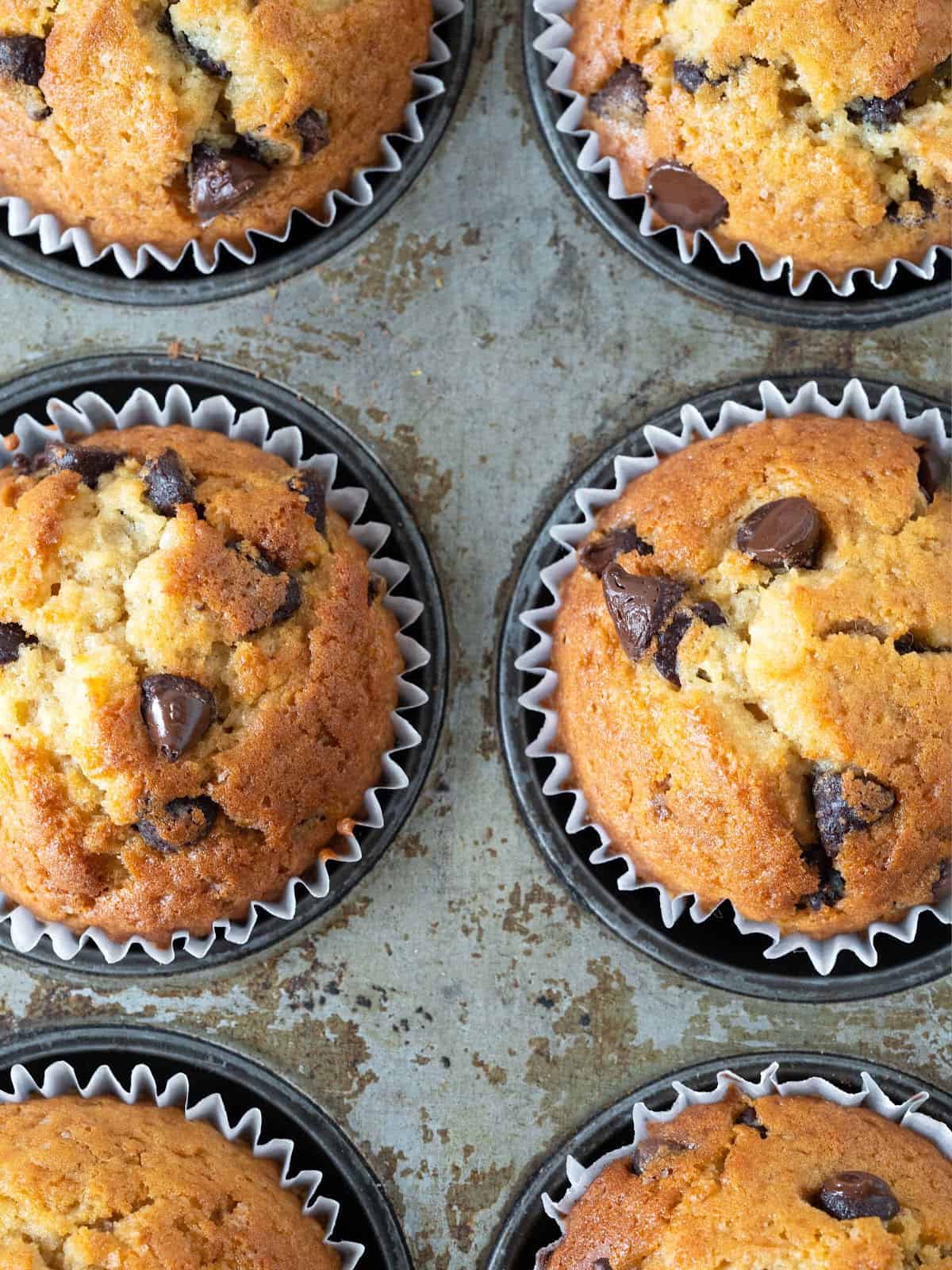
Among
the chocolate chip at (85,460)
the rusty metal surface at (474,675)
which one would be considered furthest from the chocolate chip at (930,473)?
the chocolate chip at (85,460)

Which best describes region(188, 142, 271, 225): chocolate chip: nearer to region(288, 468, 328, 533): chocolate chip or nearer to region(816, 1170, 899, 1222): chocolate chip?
region(288, 468, 328, 533): chocolate chip

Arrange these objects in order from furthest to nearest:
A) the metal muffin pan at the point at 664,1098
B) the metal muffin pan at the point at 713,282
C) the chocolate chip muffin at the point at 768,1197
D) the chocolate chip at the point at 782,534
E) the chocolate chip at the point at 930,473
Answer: the metal muffin pan at the point at 713,282 < the metal muffin pan at the point at 664,1098 < the chocolate chip at the point at 930,473 < the chocolate chip at the point at 782,534 < the chocolate chip muffin at the point at 768,1197

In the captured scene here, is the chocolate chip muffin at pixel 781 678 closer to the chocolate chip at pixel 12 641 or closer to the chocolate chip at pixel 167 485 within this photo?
the chocolate chip at pixel 167 485

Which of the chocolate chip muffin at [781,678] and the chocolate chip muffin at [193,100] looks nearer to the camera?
the chocolate chip muffin at [781,678]

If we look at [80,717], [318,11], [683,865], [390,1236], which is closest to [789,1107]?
[683,865]

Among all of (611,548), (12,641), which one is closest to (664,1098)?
(611,548)

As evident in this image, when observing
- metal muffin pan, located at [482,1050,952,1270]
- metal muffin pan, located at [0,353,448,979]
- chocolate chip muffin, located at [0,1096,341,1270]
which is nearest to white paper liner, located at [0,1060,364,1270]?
chocolate chip muffin, located at [0,1096,341,1270]
